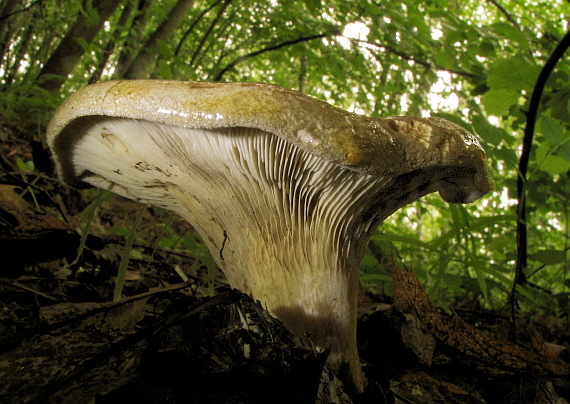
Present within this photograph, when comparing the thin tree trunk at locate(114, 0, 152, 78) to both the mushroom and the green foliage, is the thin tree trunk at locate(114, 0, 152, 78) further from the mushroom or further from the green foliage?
the mushroom

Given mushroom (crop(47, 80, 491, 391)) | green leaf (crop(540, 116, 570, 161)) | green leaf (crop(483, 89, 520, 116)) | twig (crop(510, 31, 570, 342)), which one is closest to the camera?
mushroom (crop(47, 80, 491, 391))

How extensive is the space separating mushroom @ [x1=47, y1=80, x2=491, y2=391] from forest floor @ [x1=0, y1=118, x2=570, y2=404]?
28 cm

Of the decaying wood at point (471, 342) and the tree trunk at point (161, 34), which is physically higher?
the tree trunk at point (161, 34)

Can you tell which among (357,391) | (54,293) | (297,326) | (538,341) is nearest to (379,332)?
(357,391)

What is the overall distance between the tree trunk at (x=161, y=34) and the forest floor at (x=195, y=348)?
185 inches

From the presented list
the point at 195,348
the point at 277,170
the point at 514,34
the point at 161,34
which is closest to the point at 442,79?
the point at 514,34

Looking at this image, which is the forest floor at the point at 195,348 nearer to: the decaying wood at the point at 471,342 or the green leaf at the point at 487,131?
the decaying wood at the point at 471,342

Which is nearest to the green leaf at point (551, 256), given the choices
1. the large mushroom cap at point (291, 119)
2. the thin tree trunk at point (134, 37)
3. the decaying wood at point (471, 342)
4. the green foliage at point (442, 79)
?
the green foliage at point (442, 79)

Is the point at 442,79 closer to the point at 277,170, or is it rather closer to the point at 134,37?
the point at 277,170

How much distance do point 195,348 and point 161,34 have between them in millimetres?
6509

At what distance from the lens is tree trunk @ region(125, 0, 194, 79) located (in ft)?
20.8

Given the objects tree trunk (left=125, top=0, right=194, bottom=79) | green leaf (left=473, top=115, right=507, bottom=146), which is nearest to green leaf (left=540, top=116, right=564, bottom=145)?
green leaf (left=473, top=115, right=507, bottom=146)

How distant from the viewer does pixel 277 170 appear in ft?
4.70

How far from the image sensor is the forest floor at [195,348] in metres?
1.07
